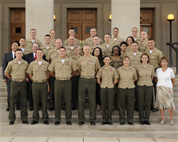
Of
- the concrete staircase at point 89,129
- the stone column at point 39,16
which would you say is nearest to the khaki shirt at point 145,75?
the concrete staircase at point 89,129

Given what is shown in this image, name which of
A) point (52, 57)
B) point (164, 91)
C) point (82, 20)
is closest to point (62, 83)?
point (52, 57)

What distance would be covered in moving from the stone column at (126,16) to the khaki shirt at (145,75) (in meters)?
3.61

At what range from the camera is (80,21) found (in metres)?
14.1

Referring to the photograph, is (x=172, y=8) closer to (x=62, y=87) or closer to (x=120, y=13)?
(x=120, y=13)

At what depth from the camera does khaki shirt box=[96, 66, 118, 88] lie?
6.86 m

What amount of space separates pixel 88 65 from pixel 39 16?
4466 mm

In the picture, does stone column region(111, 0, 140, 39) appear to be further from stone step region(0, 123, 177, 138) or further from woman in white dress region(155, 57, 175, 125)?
stone step region(0, 123, 177, 138)

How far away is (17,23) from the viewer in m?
14.1

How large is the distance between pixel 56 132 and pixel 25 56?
2596mm

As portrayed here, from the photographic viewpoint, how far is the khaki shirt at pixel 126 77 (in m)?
6.86

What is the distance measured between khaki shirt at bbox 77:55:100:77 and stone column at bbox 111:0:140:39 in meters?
3.72

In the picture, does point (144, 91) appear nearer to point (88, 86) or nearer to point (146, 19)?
point (88, 86)

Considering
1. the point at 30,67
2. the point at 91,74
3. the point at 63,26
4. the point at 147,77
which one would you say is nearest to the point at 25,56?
the point at 30,67

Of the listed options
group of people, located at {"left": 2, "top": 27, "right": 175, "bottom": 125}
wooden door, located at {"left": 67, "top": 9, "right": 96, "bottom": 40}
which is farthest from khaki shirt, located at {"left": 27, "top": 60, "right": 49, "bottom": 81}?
wooden door, located at {"left": 67, "top": 9, "right": 96, "bottom": 40}
